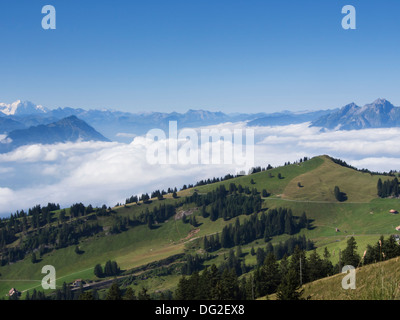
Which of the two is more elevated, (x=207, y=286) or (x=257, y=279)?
(x=207, y=286)

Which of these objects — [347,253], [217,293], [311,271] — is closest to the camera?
[217,293]

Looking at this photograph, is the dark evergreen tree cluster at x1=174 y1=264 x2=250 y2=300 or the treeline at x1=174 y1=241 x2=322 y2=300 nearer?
the dark evergreen tree cluster at x1=174 y1=264 x2=250 y2=300

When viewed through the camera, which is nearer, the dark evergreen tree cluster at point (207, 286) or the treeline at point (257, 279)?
the dark evergreen tree cluster at point (207, 286)

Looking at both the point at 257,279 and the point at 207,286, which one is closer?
the point at 207,286

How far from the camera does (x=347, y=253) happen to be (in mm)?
108875
